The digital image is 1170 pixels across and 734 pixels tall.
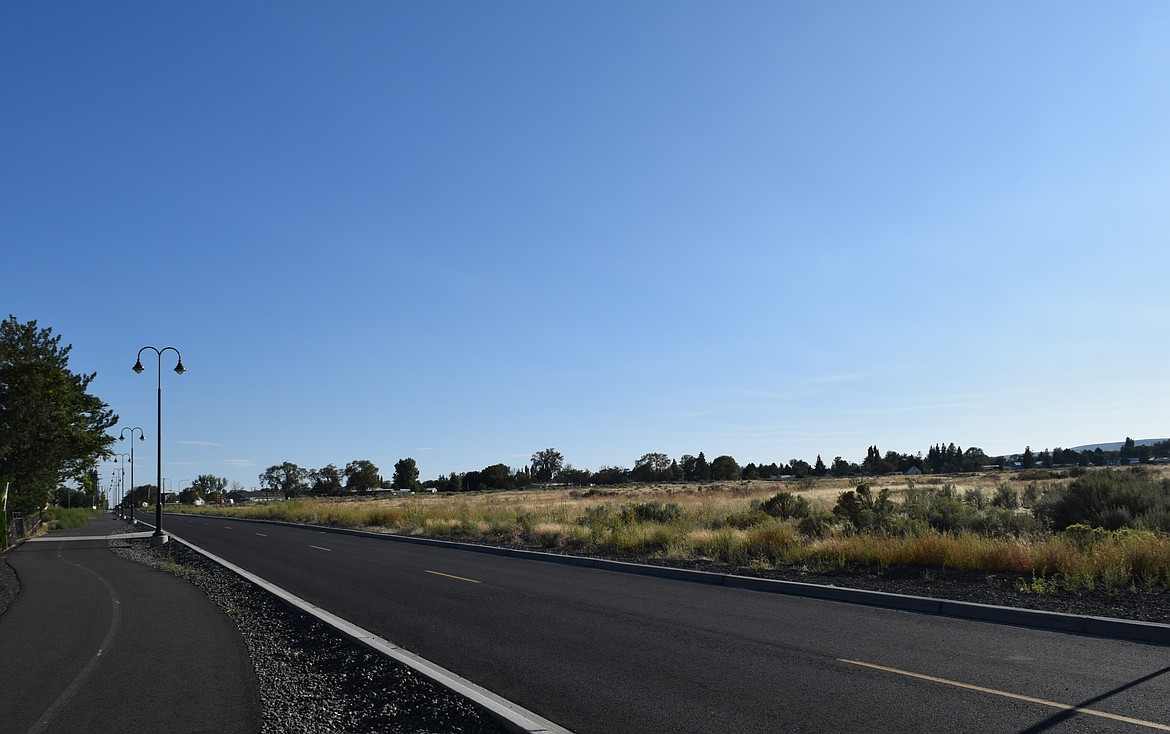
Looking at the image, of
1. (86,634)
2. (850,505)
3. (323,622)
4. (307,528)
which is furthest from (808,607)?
(307,528)

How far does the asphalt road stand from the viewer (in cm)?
638

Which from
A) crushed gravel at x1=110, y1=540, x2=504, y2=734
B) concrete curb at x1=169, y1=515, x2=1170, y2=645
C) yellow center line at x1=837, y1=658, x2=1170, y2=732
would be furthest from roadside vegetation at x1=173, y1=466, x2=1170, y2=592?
crushed gravel at x1=110, y1=540, x2=504, y2=734

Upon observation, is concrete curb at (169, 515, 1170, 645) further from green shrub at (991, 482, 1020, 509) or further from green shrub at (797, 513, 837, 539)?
green shrub at (991, 482, 1020, 509)

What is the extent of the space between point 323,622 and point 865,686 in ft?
25.1

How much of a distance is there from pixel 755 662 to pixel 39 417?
3385 cm

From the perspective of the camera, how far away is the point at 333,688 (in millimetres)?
7941

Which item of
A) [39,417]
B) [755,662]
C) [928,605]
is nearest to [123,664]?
[755,662]

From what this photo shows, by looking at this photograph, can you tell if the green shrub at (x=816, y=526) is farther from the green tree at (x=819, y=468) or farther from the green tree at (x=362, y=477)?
the green tree at (x=362, y=477)

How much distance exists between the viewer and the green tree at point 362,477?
172 metres

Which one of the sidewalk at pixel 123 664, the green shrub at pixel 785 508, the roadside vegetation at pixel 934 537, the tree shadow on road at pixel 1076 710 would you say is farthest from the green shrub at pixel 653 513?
the tree shadow on road at pixel 1076 710

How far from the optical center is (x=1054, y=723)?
6055mm

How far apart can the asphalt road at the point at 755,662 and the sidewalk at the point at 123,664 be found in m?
2.17

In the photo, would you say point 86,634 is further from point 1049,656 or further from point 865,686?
point 1049,656

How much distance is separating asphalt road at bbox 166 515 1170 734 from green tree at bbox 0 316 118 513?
79.7ft
